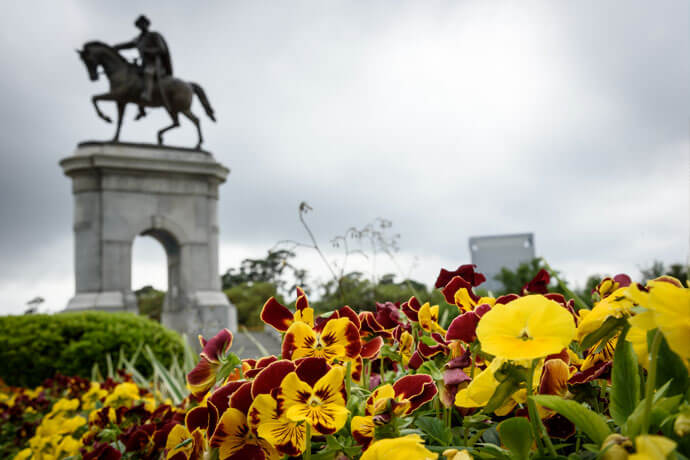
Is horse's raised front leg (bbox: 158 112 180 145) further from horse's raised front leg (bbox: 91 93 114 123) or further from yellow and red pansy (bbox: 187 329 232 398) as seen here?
yellow and red pansy (bbox: 187 329 232 398)

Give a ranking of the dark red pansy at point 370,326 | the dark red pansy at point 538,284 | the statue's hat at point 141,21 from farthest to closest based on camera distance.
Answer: the statue's hat at point 141,21 < the dark red pansy at point 538,284 < the dark red pansy at point 370,326

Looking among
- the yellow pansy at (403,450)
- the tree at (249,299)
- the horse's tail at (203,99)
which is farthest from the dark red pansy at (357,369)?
the tree at (249,299)

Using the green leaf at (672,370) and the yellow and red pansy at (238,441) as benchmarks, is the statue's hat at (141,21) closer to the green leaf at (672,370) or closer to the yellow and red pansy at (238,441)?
the yellow and red pansy at (238,441)

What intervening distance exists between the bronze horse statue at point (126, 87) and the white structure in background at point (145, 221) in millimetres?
800

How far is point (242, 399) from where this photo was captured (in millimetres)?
713

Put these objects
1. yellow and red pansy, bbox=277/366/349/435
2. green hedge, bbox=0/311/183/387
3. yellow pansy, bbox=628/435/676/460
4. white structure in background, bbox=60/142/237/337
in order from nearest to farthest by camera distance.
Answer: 1. yellow pansy, bbox=628/435/676/460
2. yellow and red pansy, bbox=277/366/349/435
3. green hedge, bbox=0/311/183/387
4. white structure in background, bbox=60/142/237/337

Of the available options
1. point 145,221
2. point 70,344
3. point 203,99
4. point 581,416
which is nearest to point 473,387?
point 581,416

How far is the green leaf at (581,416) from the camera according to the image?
0.53 meters

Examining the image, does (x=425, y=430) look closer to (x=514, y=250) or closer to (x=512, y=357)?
(x=512, y=357)

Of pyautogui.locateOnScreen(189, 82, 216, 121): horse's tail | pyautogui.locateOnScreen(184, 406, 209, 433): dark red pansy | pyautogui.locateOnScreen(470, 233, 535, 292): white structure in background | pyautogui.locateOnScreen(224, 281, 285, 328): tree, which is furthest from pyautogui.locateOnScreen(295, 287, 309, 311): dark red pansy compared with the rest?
pyautogui.locateOnScreen(224, 281, 285, 328): tree

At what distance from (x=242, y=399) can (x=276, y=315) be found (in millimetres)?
206

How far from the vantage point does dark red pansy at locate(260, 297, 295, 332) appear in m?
0.89

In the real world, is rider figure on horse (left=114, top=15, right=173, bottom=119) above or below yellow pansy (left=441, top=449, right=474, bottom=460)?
above

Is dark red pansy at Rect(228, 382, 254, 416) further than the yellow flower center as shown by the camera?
Yes
